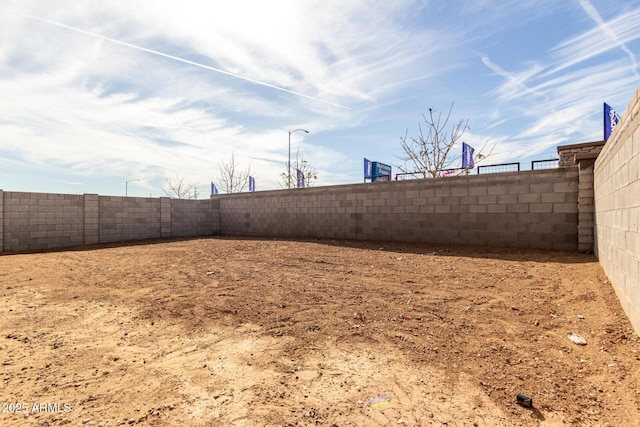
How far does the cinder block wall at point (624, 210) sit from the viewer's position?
10.2ft

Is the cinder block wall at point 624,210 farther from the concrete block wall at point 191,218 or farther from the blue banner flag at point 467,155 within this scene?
the concrete block wall at point 191,218

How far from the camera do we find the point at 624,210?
368 cm

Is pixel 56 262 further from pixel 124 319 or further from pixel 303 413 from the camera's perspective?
pixel 303 413

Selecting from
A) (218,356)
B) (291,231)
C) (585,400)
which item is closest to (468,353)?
(585,400)

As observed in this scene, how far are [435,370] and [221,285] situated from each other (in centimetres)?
404

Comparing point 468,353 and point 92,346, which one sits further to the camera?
point 92,346

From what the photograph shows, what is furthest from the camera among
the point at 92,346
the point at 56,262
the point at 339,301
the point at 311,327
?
the point at 56,262

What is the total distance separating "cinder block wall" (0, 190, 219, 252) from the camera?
11.2 m

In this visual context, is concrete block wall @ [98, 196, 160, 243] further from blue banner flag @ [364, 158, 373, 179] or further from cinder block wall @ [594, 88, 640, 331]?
cinder block wall @ [594, 88, 640, 331]

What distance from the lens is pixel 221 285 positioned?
566 cm

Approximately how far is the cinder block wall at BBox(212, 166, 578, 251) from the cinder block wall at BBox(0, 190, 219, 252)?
17.5ft

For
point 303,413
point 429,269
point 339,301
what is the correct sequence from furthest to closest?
point 429,269, point 339,301, point 303,413

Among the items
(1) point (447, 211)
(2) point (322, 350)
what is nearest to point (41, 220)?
(2) point (322, 350)

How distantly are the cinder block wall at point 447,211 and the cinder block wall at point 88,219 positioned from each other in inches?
210
